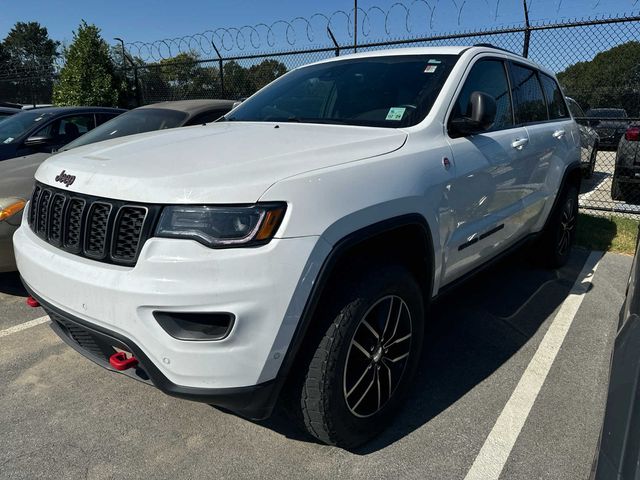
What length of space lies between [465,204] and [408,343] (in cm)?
83

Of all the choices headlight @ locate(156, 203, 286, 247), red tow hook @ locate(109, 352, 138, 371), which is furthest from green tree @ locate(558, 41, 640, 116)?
red tow hook @ locate(109, 352, 138, 371)

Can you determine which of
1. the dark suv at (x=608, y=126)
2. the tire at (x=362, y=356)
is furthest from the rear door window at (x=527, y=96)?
the dark suv at (x=608, y=126)

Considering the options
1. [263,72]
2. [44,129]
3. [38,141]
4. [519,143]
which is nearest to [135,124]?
[38,141]

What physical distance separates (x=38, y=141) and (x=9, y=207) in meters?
1.98

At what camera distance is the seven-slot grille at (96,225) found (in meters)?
1.93

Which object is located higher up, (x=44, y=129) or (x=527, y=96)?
(x=527, y=96)

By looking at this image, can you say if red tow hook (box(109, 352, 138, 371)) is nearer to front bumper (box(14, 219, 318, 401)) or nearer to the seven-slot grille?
front bumper (box(14, 219, 318, 401))

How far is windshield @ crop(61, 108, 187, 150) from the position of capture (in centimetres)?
541

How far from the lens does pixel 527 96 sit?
402 cm

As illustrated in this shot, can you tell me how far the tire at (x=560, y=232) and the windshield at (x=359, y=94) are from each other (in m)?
2.24

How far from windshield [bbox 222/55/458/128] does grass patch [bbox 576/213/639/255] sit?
12.3 ft

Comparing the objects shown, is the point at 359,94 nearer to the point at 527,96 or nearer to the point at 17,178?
the point at 527,96

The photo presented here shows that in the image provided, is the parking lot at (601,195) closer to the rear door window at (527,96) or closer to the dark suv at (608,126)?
the dark suv at (608,126)

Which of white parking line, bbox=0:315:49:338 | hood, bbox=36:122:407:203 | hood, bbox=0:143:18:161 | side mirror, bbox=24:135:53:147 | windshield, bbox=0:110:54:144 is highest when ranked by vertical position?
hood, bbox=36:122:407:203
